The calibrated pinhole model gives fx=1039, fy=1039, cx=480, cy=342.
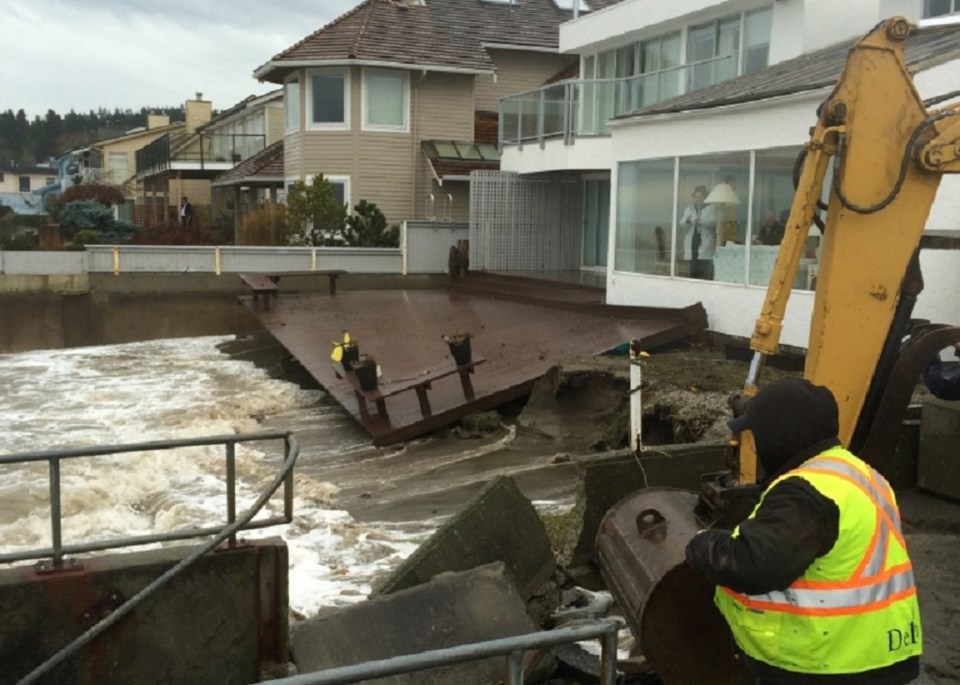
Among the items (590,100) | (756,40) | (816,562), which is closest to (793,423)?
(816,562)

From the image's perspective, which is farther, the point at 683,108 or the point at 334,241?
the point at 334,241

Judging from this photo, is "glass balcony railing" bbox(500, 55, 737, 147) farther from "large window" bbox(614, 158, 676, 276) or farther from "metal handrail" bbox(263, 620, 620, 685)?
"metal handrail" bbox(263, 620, 620, 685)

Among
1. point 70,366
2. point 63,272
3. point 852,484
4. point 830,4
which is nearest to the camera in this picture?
point 852,484

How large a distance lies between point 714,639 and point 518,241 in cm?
2067

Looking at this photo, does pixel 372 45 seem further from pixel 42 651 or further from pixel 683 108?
pixel 42 651

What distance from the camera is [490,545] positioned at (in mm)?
6793

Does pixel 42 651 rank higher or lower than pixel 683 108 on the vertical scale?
lower

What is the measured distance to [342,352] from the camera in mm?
14383

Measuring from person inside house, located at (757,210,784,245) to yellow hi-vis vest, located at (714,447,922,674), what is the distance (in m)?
11.1

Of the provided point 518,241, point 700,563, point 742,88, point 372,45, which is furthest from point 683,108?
point 372,45

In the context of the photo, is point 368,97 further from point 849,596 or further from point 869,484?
point 849,596

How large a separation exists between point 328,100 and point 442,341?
14.8 meters

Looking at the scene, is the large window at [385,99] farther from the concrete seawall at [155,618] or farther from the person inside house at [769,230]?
the concrete seawall at [155,618]

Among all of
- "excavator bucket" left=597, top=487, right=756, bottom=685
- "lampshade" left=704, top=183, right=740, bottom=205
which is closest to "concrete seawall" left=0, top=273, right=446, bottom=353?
"lampshade" left=704, top=183, right=740, bottom=205
